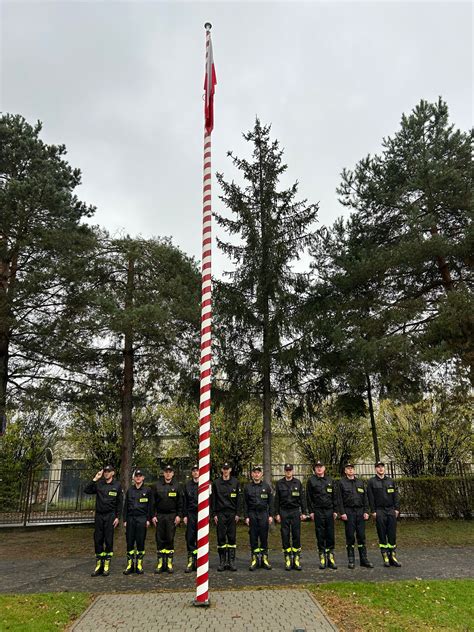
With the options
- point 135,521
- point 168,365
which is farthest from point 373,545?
point 168,365

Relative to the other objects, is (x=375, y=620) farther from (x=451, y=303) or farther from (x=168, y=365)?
(x=168, y=365)

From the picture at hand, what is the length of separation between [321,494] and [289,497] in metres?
0.65

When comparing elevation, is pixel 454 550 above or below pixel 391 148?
below

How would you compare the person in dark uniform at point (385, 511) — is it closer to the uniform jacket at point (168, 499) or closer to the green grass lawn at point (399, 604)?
the green grass lawn at point (399, 604)

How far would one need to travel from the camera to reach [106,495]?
9.62 meters

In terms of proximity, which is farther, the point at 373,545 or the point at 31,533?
the point at 31,533

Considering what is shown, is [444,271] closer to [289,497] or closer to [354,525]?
[354,525]

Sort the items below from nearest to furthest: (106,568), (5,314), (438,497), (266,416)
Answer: (106,568), (5,314), (266,416), (438,497)

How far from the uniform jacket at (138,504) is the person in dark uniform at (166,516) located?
153 mm

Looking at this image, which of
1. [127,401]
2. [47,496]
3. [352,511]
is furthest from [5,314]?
[352,511]

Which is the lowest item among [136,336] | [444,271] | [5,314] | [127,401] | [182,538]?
[182,538]

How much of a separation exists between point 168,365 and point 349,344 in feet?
19.8

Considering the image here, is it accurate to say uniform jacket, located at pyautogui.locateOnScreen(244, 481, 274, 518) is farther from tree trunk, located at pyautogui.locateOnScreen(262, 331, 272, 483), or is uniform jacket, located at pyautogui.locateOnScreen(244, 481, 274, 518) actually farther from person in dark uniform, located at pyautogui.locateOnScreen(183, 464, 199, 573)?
tree trunk, located at pyautogui.locateOnScreen(262, 331, 272, 483)

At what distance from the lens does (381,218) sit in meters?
17.4
